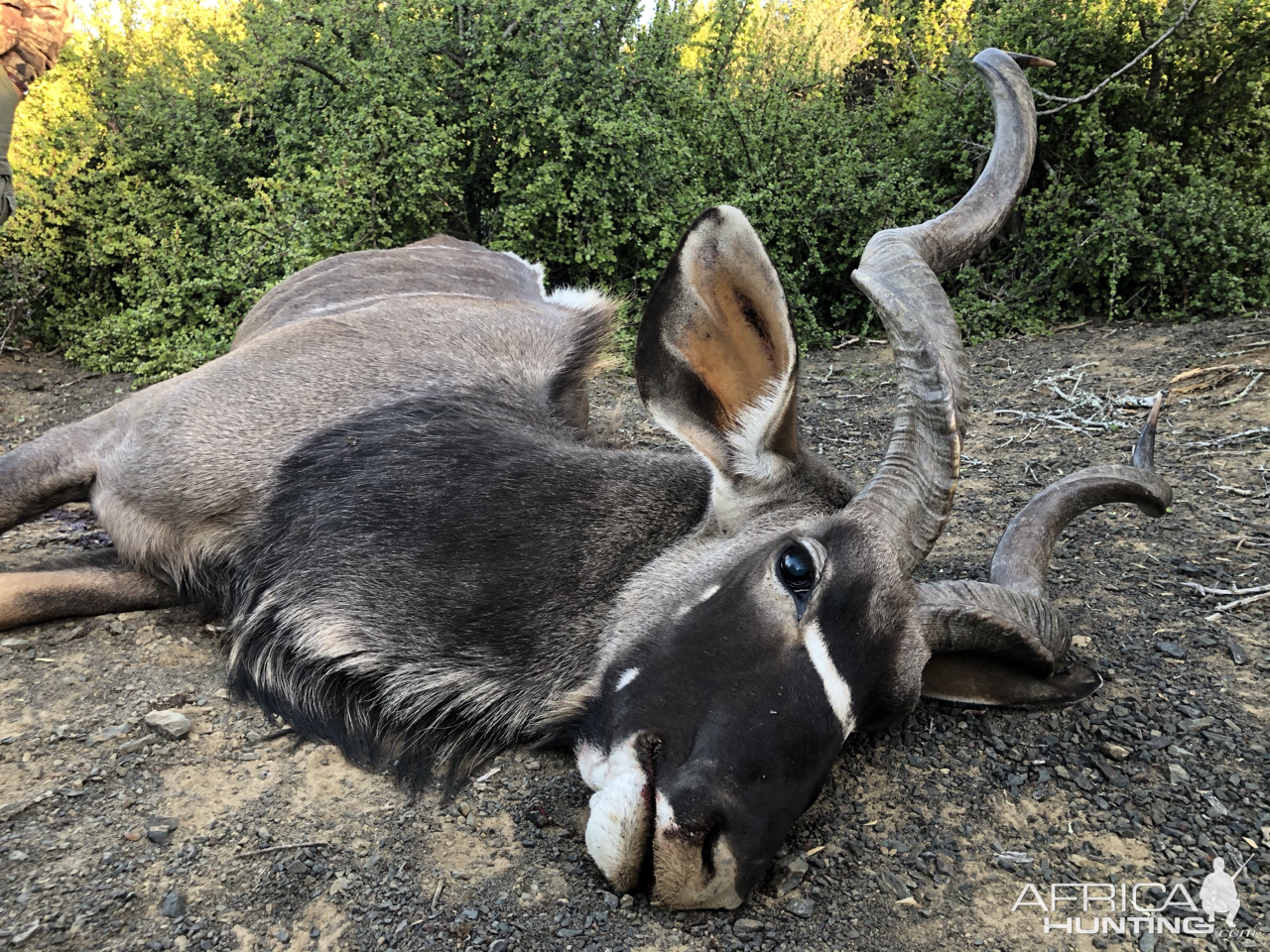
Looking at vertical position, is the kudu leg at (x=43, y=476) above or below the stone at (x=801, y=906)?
above

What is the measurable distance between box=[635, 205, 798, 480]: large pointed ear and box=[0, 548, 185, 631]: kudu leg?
208cm

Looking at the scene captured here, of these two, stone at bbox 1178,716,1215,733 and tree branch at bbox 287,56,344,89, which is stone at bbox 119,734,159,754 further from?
tree branch at bbox 287,56,344,89

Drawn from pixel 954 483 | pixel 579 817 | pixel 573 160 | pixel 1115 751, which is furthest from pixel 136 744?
pixel 573 160

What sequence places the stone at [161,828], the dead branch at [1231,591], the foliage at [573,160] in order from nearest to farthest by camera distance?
the stone at [161,828] → the dead branch at [1231,591] → the foliage at [573,160]

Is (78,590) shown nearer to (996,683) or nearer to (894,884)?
(894,884)

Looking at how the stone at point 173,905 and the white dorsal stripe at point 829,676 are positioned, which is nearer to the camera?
the stone at point 173,905

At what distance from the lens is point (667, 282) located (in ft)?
9.24

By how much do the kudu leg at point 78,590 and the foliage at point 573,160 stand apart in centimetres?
347

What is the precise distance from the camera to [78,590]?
11.5ft

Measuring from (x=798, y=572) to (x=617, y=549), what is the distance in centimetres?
67

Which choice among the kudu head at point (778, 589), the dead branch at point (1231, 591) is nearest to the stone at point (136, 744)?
the kudu head at point (778, 589)

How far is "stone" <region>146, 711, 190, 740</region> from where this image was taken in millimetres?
2906

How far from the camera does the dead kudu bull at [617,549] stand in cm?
241

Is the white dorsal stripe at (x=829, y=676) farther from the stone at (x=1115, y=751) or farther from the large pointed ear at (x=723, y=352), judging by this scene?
the stone at (x=1115, y=751)
